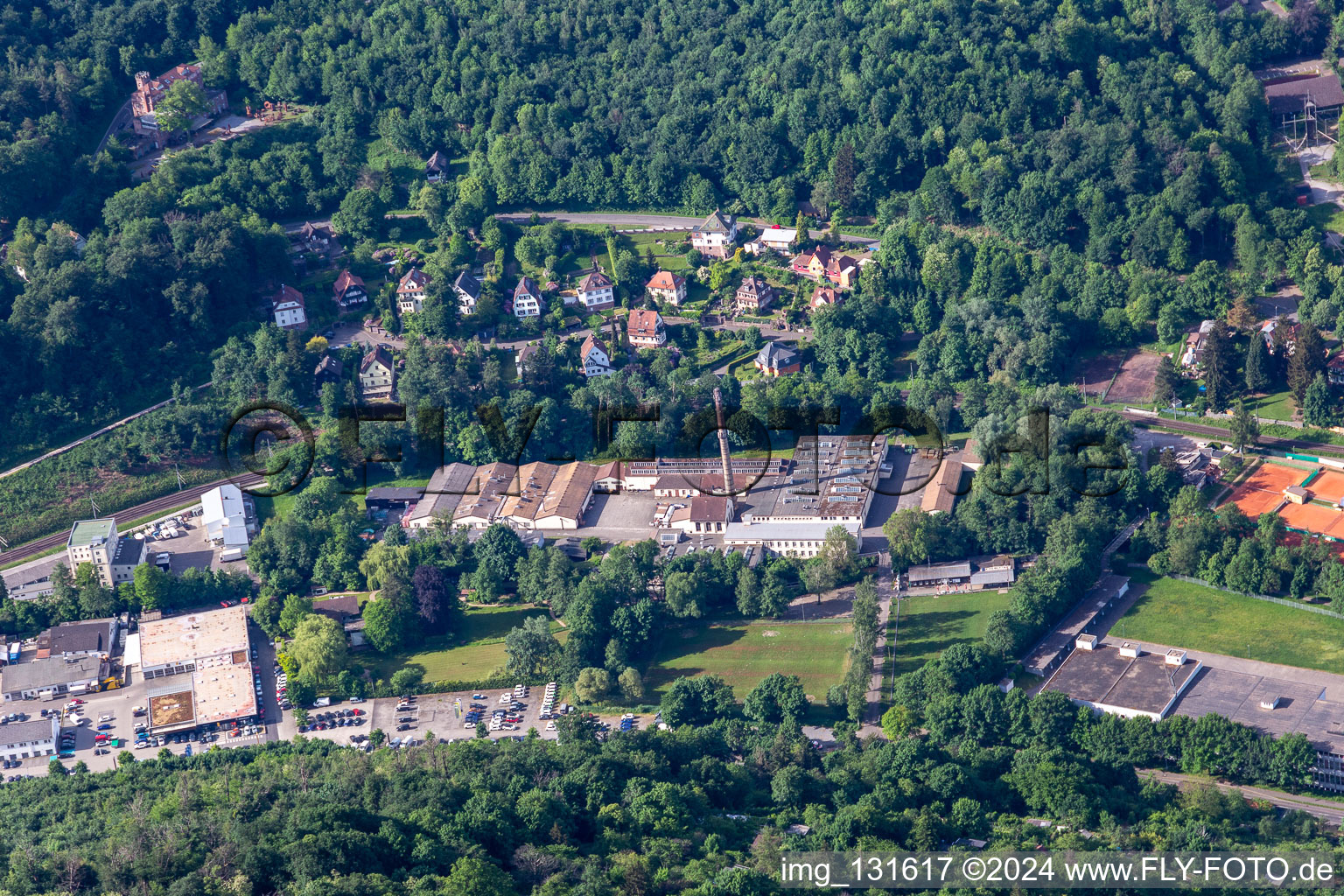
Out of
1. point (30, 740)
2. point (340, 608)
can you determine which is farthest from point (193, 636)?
point (30, 740)

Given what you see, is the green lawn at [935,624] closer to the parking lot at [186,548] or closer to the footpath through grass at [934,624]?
the footpath through grass at [934,624]

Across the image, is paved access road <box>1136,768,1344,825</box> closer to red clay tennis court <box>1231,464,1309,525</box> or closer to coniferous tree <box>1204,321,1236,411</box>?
red clay tennis court <box>1231,464,1309,525</box>

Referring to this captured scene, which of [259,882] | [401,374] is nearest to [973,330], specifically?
[401,374]

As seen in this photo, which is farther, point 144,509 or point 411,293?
point 411,293

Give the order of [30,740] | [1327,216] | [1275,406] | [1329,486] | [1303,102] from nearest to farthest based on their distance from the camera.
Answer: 1. [30,740]
2. [1329,486]
3. [1275,406]
4. [1327,216]
5. [1303,102]

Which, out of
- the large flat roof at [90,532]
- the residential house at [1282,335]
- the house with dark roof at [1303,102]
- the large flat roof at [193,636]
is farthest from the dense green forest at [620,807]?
the house with dark roof at [1303,102]

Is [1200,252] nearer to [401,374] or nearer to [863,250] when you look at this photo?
[863,250]

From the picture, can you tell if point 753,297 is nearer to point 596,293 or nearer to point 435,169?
point 596,293
